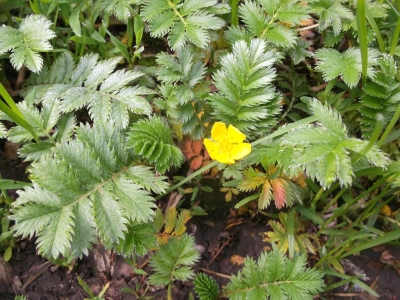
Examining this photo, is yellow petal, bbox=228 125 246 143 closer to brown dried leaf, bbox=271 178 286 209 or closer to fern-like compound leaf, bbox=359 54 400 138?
brown dried leaf, bbox=271 178 286 209

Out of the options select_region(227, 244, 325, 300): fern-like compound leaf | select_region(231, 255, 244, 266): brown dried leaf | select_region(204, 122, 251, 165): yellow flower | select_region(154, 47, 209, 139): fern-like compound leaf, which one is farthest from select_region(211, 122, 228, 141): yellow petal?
select_region(231, 255, 244, 266): brown dried leaf

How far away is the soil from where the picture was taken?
206 centimetres

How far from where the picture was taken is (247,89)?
176cm

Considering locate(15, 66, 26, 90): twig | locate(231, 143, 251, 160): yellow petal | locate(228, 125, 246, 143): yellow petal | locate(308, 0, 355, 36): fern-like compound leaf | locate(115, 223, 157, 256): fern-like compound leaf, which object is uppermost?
locate(308, 0, 355, 36): fern-like compound leaf

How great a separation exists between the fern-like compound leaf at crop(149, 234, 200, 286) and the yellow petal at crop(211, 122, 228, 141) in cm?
48

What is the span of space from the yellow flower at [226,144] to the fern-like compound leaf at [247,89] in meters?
0.06

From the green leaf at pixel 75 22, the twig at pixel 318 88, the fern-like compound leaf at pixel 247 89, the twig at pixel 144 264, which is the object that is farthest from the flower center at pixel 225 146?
the green leaf at pixel 75 22

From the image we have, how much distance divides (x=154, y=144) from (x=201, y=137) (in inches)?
14.7

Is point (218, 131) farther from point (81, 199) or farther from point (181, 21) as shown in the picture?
point (81, 199)

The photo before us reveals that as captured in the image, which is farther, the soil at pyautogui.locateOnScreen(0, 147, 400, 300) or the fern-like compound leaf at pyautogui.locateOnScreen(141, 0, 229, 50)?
the soil at pyautogui.locateOnScreen(0, 147, 400, 300)

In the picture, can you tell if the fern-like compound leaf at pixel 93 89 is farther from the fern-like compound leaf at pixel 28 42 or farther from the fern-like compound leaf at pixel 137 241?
the fern-like compound leaf at pixel 137 241

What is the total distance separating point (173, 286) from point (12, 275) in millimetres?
821

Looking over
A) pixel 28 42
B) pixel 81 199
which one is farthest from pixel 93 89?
pixel 81 199

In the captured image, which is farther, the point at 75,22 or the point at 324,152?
the point at 75,22
